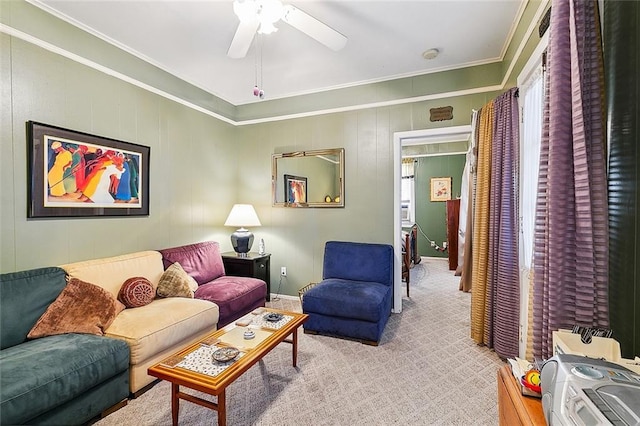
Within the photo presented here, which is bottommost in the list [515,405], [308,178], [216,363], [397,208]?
[216,363]

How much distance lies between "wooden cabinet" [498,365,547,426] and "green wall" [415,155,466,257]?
19.5 ft

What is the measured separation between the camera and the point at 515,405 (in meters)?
1.08

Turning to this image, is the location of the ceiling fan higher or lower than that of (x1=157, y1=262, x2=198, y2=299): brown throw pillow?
higher

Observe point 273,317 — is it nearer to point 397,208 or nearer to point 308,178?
point 397,208

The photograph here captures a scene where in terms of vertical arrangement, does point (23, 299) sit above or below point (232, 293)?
above

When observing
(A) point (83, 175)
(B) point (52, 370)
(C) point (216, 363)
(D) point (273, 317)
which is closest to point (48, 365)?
(B) point (52, 370)

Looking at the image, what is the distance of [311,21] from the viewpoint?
6.15ft

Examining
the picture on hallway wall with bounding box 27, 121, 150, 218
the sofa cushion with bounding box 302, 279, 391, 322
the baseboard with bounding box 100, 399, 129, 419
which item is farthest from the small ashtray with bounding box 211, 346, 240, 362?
the picture on hallway wall with bounding box 27, 121, 150, 218

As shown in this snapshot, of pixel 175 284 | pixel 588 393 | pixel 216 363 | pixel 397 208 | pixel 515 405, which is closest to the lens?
pixel 588 393

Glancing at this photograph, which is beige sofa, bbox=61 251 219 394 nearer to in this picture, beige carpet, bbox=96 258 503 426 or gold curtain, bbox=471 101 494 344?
beige carpet, bbox=96 258 503 426

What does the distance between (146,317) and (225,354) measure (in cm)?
91

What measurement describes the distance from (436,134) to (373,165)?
81 cm

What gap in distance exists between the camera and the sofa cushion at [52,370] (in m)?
1.36

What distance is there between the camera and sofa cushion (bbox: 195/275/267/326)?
2.80m
